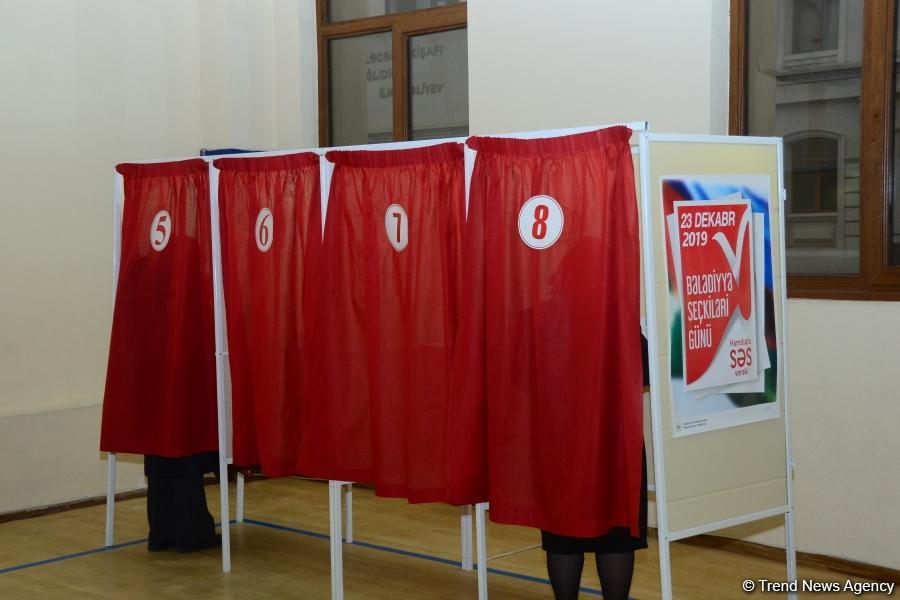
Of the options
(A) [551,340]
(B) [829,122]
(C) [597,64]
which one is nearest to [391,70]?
(C) [597,64]

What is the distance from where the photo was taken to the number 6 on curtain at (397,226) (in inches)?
137

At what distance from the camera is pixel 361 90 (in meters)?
5.95

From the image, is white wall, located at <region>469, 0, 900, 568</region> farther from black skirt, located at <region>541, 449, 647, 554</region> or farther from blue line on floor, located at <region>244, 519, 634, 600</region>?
black skirt, located at <region>541, 449, 647, 554</region>

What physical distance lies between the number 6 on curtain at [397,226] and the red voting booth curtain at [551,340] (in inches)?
12.5

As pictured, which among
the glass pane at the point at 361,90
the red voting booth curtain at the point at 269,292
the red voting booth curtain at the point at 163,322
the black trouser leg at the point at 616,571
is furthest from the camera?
the glass pane at the point at 361,90

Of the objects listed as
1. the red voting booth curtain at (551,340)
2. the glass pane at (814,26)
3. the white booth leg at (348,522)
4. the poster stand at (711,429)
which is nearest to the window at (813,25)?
the glass pane at (814,26)

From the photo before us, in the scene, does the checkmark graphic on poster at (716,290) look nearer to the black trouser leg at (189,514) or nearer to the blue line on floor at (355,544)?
the blue line on floor at (355,544)

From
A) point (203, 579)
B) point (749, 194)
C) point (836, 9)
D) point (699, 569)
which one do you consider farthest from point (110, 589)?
point (836, 9)

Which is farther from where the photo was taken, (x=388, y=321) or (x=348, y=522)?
(x=348, y=522)

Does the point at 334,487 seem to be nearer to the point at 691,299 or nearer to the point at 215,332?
the point at 215,332

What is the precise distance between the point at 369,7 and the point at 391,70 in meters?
0.38

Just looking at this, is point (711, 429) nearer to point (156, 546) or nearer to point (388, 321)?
point (388, 321)

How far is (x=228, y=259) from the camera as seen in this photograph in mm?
4062

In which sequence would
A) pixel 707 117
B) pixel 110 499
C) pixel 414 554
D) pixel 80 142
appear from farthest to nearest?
pixel 80 142
pixel 110 499
pixel 414 554
pixel 707 117
